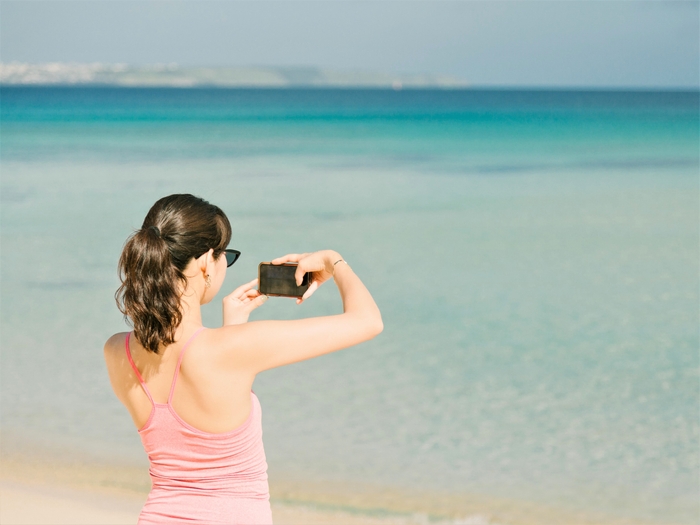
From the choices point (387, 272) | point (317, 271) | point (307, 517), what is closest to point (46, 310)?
point (387, 272)

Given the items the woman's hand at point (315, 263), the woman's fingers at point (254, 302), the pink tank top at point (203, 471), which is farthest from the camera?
the woman's fingers at point (254, 302)

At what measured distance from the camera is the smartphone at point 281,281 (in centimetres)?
218

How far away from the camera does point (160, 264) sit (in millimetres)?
1783

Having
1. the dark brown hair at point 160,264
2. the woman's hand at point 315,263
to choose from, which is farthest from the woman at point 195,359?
the woman's hand at point 315,263

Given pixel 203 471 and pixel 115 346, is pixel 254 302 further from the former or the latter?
pixel 203 471

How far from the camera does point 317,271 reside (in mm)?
2207

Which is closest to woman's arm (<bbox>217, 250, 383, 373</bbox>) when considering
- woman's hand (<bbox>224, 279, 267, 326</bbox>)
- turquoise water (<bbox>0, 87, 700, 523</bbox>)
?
woman's hand (<bbox>224, 279, 267, 326</bbox>)

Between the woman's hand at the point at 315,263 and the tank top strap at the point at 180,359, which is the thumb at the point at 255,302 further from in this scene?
the tank top strap at the point at 180,359

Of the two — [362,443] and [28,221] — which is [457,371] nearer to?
[362,443]

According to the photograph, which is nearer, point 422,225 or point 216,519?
point 216,519

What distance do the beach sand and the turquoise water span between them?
130 mm

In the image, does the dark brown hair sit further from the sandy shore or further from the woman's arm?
the sandy shore

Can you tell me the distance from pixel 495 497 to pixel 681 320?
4.06 m

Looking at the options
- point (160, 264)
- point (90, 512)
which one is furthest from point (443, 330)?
point (160, 264)
